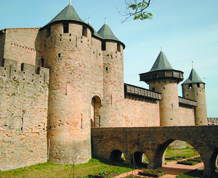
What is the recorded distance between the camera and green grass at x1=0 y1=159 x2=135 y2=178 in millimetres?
12743

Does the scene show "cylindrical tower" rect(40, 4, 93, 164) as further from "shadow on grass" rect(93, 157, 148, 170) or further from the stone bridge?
the stone bridge

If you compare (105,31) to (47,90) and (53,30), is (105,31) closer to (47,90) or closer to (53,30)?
(53,30)

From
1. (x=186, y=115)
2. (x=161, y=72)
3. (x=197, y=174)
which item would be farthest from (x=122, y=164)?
(x=186, y=115)

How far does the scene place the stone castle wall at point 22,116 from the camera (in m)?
13.2

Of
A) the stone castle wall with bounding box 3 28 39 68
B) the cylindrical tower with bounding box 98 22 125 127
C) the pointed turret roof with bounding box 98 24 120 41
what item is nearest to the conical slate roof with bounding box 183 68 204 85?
the cylindrical tower with bounding box 98 22 125 127

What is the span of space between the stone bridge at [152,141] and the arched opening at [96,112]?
46.8 inches

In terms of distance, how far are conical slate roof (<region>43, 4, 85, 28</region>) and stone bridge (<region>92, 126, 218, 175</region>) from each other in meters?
9.38

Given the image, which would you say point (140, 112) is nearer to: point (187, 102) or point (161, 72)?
point (161, 72)

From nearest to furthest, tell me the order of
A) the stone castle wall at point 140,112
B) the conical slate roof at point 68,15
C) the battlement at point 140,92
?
the conical slate roof at point 68,15
the battlement at point 140,92
the stone castle wall at point 140,112

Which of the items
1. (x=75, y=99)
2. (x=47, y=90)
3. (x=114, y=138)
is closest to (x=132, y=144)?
(x=114, y=138)

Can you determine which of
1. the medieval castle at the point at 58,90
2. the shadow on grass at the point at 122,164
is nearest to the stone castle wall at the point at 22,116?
the medieval castle at the point at 58,90

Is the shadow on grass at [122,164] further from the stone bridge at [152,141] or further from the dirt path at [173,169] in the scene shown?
the dirt path at [173,169]

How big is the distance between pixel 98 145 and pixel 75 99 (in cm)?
465

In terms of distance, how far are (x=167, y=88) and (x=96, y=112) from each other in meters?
12.7
